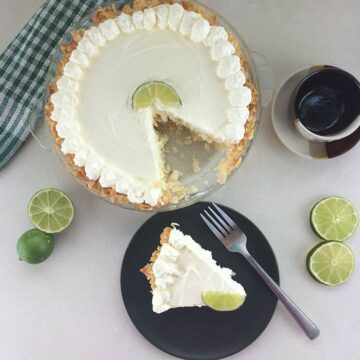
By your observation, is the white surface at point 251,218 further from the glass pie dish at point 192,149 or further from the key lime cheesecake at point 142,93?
the key lime cheesecake at point 142,93

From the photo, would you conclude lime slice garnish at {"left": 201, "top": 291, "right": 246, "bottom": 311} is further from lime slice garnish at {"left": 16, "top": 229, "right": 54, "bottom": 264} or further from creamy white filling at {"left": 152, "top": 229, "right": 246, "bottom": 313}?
lime slice garnish at {"left": 16, "top": 229, "right": 54, "bottom": 264}

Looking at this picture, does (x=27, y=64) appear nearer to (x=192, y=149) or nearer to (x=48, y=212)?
(x=48, y=212)

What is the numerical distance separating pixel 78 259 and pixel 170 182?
0.50 m

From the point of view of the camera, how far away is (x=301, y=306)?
219cm

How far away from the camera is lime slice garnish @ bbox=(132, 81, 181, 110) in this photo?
1.93 meters

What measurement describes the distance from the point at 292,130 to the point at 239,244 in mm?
463

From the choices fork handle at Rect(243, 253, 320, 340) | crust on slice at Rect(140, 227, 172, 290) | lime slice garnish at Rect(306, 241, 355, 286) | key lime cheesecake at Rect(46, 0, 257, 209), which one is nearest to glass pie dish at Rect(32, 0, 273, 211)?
key lime cheesecake at Rect(46, 0, 257, 209)

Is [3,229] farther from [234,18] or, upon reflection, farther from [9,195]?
[234,18]

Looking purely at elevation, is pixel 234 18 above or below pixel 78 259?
above

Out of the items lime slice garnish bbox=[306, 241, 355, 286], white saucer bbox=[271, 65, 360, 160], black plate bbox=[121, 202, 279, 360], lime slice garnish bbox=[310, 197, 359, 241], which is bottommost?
black plate bbox=[121, 202, 279, 360]

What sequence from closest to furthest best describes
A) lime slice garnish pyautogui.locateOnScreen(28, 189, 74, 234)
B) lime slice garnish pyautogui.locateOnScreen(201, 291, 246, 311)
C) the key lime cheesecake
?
1. the key lime cheesecake
2. lime slice garnish pyautogui.locateOnScreen(201, 291, 246, 311)
3. lime slice garnish pyautogui.locateOnScreen(28, 189, 74, 234)

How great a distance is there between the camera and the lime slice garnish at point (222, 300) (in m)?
2.04

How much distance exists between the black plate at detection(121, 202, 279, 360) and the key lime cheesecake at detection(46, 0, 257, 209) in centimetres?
23

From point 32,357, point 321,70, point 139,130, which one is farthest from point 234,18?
point 32,357
